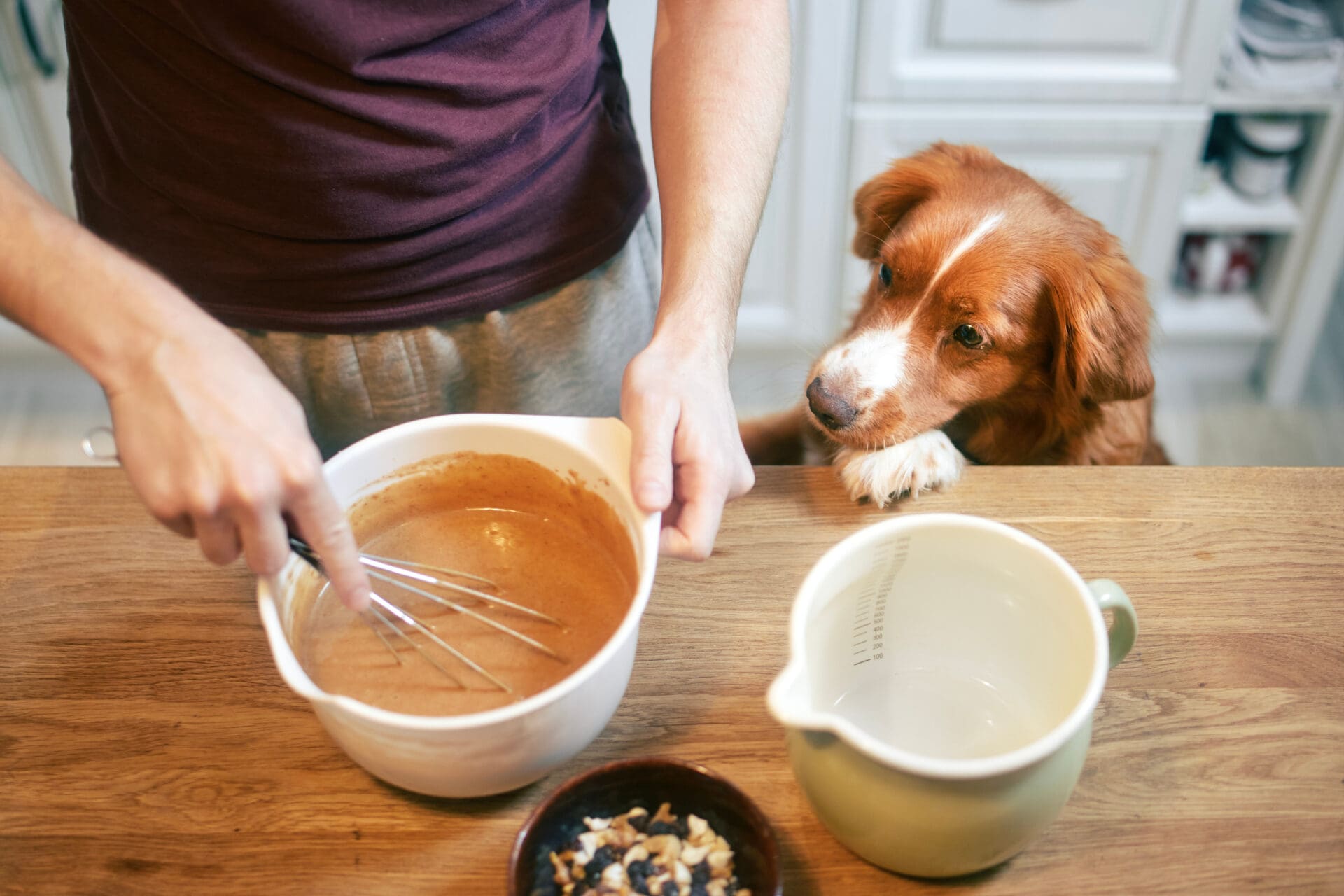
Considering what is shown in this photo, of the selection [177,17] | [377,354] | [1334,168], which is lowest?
[1334,168]

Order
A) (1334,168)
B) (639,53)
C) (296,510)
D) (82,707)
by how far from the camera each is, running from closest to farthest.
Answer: (296,510) → (82,707) → (639,53) → (1334,168)

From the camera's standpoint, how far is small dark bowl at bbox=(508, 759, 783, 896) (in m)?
0.53

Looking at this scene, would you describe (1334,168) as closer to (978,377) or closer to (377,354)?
(978,377)

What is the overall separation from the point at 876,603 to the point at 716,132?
1.55 ft

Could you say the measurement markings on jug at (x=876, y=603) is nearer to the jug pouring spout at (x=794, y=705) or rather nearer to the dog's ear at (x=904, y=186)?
the jug pouring spout at (x=794, y=705)

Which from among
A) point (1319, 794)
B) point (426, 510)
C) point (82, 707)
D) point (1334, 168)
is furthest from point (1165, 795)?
point (1334, 168)

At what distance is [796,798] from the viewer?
2.06ft

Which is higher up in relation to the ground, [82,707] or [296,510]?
[296,510]

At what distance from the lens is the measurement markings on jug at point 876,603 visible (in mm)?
619

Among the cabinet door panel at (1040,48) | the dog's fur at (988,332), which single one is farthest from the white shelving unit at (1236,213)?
the dog's fur at (988,332)

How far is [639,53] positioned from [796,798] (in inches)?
62.0

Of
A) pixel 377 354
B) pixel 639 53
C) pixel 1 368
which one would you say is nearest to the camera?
pixel 377 354

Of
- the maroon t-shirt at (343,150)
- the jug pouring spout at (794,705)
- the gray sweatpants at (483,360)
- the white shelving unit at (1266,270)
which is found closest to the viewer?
the jug pouring spout at (794,705)

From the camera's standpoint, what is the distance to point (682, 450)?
0.67 meters
